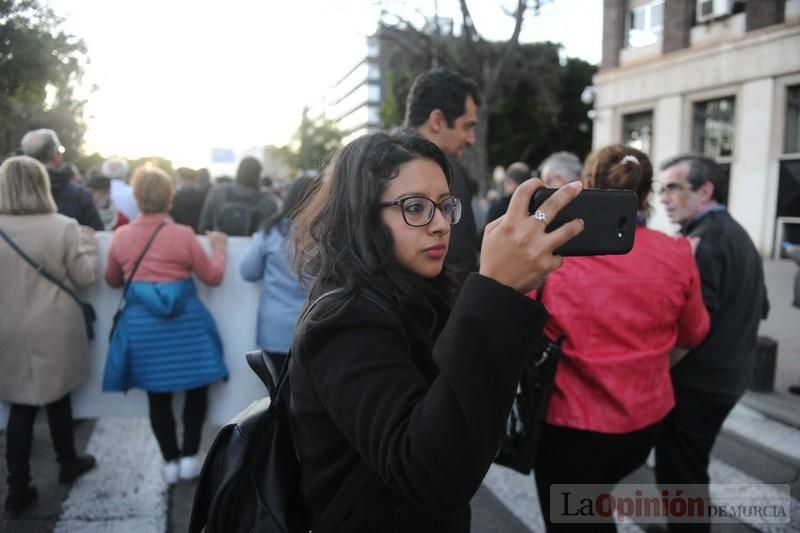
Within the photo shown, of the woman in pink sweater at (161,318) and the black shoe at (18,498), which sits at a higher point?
the woman in pink sweater at (161,318)

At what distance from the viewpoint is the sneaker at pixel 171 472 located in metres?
3.80

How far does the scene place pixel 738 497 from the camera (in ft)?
12.1

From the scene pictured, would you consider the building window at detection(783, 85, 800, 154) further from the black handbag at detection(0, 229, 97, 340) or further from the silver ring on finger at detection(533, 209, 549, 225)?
the silver ring on finger at detection(533, 209, 549, 225)

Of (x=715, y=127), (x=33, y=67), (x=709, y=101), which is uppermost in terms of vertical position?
(x=709, y=101)

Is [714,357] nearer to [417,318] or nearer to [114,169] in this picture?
[417,318]

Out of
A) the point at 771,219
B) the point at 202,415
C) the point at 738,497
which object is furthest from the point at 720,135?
the point at 202,415

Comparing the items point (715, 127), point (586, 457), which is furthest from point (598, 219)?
point (715, 127)

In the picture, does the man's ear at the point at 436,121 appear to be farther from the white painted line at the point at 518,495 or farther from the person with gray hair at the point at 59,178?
the person with gray hair at the point at 59,178

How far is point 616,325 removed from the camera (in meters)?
2.24

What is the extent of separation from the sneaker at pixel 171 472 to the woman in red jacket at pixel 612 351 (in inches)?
95.8

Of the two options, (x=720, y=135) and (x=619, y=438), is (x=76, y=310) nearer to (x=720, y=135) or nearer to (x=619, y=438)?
(x=619, y=438)

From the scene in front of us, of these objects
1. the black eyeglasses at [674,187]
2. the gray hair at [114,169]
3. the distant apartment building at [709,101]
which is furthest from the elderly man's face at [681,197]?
the distant apartment building at [709,101]

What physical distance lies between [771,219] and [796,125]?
3.03 m

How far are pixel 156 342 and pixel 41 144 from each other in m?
1.71
